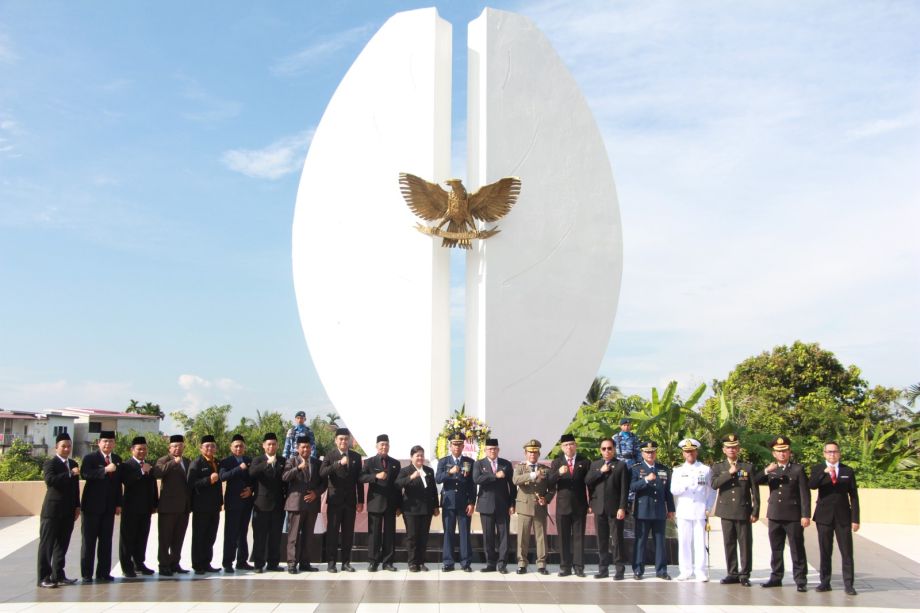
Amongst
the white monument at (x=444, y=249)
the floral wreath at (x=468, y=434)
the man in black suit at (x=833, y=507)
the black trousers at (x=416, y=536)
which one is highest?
the white monument at (x=444, y=249)

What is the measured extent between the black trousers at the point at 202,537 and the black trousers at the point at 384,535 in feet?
4.24

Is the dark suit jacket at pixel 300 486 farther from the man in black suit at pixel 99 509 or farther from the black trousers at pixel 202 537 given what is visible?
the man in black suit at pixel 99 509

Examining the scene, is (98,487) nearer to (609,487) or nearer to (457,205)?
(609,487)

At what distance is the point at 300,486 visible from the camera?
675cm

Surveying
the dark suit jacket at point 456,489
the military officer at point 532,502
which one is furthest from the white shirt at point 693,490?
the dark suit jacket at point 456,489

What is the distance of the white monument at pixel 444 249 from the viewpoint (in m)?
9.67

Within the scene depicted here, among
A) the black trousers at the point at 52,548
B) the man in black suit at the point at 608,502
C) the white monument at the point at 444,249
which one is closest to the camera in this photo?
the black trousers at the point at 52,548

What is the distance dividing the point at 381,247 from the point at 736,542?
17.8ft

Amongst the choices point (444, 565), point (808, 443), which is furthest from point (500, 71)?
point (808, 443)

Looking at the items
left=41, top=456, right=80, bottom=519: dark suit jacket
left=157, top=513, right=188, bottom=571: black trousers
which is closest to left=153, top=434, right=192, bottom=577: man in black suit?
left=157, top=513, right=188, bottom=571: black trousers

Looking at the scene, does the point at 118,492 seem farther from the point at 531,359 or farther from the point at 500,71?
the point at 500,71

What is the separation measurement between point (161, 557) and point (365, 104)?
6.07 m

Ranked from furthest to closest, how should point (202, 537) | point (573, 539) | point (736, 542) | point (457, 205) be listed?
point (457, 205)
point (573, 539)
point (202, 537)
point (736, 542)

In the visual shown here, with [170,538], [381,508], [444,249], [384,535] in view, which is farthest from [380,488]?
[444,249]
